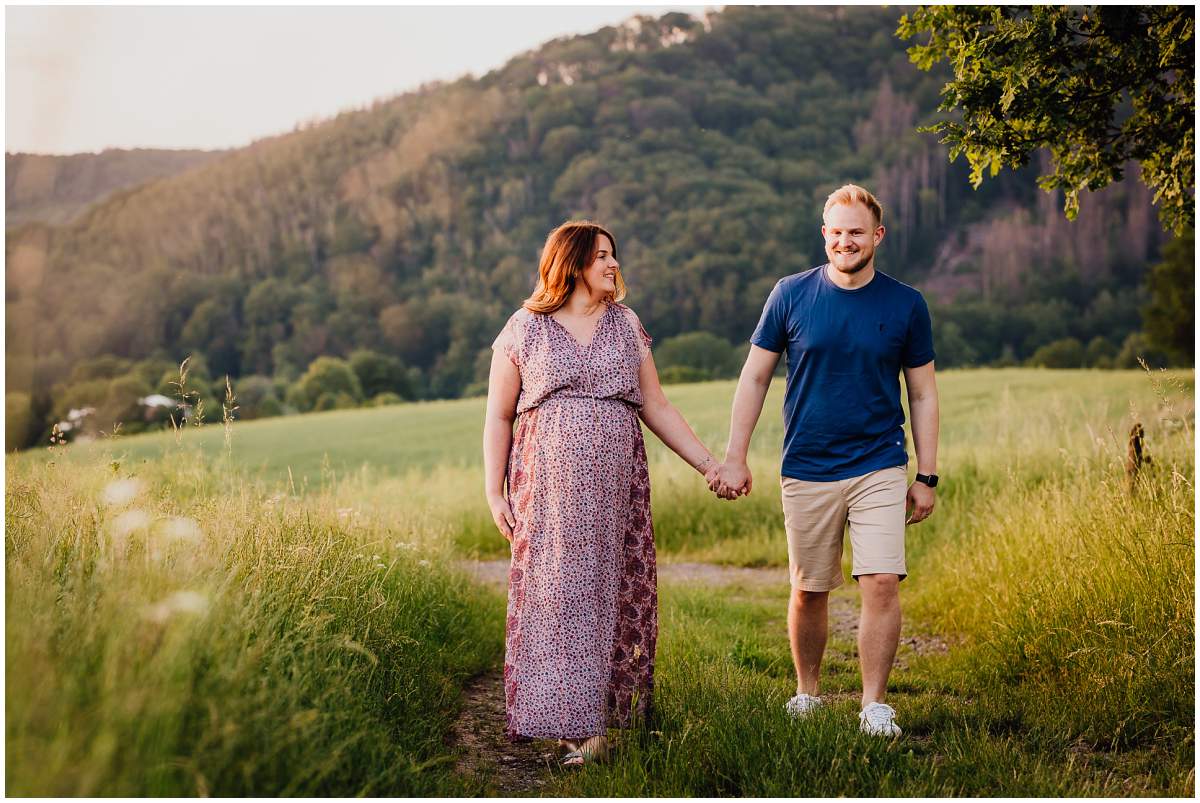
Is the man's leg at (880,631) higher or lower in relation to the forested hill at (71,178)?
lower

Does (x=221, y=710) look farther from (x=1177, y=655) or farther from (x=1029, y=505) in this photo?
(x=1029, y=505)

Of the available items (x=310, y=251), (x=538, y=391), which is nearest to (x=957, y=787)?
(x=538, y=391)

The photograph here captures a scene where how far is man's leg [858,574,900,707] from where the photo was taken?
14.8 feet

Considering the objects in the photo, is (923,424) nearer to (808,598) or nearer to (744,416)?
(744,416)

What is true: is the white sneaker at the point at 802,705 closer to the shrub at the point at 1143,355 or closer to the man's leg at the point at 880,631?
the man's leg at the point at 880,631

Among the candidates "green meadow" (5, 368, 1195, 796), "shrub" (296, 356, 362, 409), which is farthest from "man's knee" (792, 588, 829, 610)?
"shrub" (296, 356, 362, 409)

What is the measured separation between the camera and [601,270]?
445 cm

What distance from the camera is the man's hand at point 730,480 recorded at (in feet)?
15.9

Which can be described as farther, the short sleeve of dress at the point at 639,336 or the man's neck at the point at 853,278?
the man's neck at the point at 853,278

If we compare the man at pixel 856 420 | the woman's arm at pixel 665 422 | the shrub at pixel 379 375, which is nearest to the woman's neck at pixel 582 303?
the woman's arm at pixel 665 422

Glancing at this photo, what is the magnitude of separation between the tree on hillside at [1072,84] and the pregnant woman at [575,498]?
7.84 ft

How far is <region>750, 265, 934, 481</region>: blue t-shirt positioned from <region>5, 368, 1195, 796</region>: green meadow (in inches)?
46.2

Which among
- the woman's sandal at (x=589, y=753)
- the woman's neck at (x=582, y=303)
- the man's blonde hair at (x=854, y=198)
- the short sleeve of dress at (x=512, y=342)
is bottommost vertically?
the woman's sandal at (x=589, y=753)

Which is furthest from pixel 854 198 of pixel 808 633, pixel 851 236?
pixel 808 633
